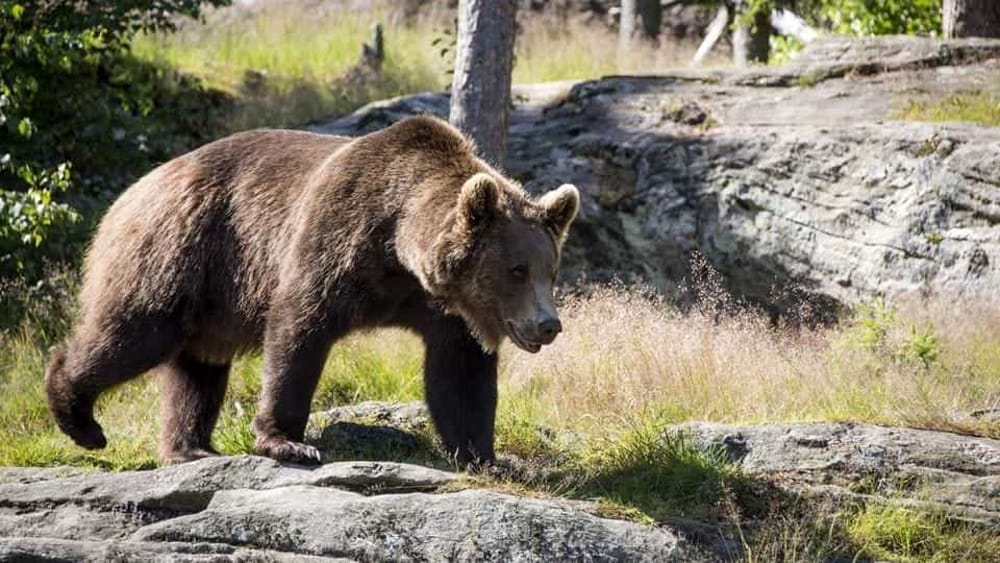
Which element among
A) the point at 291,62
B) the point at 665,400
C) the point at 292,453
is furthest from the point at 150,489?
the point at 291,62

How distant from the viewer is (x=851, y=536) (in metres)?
6.52

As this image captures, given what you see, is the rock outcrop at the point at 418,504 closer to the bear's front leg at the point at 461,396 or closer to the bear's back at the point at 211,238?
the bear's front leg at the point at 461,396

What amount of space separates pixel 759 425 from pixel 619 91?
689 centimetres

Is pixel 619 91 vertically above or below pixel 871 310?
above

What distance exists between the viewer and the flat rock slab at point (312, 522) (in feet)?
19.3

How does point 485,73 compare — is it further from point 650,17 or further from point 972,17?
point 650,17

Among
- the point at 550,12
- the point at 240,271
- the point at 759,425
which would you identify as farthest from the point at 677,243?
the point at 550,12

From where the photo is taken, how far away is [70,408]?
7598mm

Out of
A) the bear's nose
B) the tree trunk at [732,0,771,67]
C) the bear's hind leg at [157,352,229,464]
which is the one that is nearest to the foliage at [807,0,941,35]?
the tree trunk at [732,0,771,67]

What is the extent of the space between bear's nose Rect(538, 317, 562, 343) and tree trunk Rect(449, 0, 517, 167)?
467cm

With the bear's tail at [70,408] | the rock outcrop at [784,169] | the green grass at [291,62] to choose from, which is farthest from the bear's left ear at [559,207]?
the green grass at [291,62]

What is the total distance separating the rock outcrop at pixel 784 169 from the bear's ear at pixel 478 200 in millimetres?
5040

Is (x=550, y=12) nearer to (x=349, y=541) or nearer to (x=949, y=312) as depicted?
(x=949, y=312)

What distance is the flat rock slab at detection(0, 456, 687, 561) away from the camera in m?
5.87
